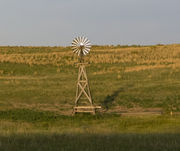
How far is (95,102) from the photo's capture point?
37219 mm

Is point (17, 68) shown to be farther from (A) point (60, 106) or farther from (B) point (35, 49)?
(B) point (35, 49)

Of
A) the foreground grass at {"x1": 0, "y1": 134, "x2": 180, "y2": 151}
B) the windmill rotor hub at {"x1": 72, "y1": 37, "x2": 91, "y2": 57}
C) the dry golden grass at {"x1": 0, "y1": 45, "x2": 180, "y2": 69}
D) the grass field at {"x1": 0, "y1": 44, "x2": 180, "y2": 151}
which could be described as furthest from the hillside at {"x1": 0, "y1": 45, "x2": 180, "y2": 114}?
the foreground grass at {"x1": 0, "y1": 134, "x2": 180, "y2": 151}

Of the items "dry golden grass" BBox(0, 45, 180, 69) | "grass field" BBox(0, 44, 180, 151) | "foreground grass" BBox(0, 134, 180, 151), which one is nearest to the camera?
"foreground grass" BBox(0, 134, 180, 151)

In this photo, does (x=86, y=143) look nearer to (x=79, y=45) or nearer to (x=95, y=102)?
(x=79, y=45)

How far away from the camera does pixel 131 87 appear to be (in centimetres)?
4288

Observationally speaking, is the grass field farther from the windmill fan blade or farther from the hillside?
the windmill fan blade

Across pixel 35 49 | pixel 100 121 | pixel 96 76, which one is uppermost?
pixel 35 49

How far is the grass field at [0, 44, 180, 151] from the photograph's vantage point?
13.6 m

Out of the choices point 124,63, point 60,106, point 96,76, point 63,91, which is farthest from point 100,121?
point 124,63

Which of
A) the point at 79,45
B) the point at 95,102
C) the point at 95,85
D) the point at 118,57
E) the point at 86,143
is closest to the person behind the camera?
the point at 86,143

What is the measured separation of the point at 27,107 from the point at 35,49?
64828mm

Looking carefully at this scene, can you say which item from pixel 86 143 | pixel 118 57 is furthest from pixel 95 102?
pixel 118 57

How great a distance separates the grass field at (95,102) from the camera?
13633 mm

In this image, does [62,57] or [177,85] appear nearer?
[177,85]
